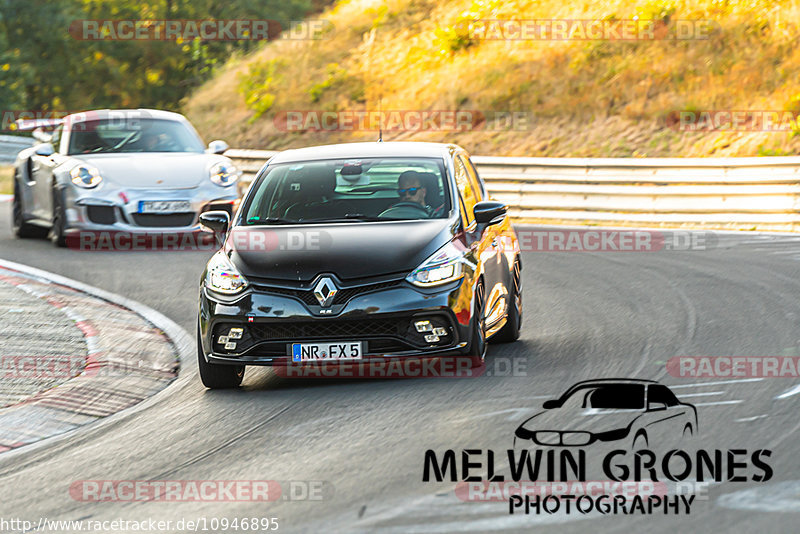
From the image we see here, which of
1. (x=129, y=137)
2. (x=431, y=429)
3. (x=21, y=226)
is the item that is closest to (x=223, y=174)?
(x=129, y=137)

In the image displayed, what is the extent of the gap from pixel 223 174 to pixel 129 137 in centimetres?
155

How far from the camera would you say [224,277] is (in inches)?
310

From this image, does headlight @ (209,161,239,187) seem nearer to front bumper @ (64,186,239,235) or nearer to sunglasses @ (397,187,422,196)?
Answer: front bumper @ (64,186,239,235)

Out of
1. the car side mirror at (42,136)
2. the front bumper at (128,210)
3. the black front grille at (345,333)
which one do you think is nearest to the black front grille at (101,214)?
the front bumper at (128,210)

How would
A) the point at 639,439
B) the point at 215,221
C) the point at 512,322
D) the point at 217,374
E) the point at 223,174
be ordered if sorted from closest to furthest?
the point at 639,439
the point at 217,374
the point at 215,221
the point at 512,322
the point at 223,174

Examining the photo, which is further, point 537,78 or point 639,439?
point 537,78

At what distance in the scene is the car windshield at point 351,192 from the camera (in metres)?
8.56

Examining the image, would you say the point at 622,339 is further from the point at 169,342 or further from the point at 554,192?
the point at 554,192

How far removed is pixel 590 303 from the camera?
444 inches

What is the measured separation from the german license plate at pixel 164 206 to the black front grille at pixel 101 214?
0.36 m

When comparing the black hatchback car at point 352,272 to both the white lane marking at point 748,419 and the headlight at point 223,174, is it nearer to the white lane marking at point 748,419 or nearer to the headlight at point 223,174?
the white lane marking at point 748,419

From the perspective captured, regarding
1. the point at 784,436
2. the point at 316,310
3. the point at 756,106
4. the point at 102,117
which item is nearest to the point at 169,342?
the point at 316,310

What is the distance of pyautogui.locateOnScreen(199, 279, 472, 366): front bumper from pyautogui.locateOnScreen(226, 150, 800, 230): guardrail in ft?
35.7

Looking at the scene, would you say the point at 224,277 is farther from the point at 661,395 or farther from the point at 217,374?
the point at 661,395
